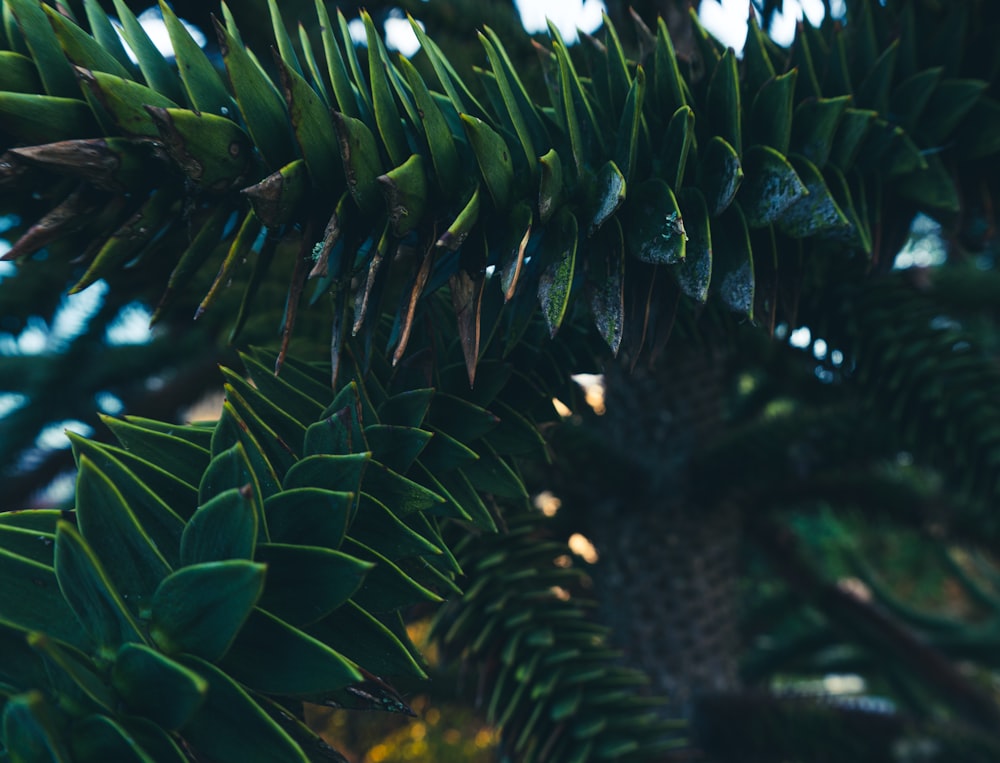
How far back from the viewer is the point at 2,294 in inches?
54.7

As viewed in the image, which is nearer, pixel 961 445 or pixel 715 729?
pixel 961 445

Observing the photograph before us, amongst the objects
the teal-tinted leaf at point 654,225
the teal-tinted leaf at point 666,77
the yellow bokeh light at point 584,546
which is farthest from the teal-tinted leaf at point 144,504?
the yellow bokeh light at point 584,546

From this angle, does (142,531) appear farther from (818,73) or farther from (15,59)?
(818,73)

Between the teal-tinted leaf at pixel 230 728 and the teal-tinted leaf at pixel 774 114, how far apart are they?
1.58 ft

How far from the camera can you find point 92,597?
34 cm

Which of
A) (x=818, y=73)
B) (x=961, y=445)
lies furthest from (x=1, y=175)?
(x=961, y=445)

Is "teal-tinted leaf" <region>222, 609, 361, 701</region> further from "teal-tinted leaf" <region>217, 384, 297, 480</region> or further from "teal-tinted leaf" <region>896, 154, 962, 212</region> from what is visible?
"teal-tinted leaf" <region>896, 154, 962, 212</region>

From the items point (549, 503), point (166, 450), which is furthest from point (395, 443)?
point (549, 503)

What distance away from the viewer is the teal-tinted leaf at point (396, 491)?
1.48 ft

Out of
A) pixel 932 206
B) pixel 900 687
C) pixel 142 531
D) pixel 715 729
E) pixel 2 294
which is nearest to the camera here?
pixel 142 531

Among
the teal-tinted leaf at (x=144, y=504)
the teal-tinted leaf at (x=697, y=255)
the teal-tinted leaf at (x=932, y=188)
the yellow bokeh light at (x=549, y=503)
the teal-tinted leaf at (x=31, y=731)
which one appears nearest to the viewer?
the teal-tinted leaf at (x=31, y=731)

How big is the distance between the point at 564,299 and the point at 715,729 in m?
0.80

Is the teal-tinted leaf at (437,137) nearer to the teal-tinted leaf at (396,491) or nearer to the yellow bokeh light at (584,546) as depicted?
the teal-tinted leaf at (396,491)

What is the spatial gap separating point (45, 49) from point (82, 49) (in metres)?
0.03
